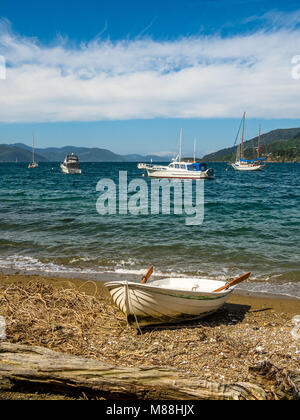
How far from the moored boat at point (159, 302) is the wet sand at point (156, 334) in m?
0.21

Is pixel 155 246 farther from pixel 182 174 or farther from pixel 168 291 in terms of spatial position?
pixel 182 174

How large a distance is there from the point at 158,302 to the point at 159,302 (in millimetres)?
20

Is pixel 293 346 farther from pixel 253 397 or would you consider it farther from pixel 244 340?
pixel 253 397

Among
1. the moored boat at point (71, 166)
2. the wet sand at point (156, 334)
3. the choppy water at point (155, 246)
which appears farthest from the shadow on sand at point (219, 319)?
the moored boat at point (71, 166)

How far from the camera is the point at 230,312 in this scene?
747 cm

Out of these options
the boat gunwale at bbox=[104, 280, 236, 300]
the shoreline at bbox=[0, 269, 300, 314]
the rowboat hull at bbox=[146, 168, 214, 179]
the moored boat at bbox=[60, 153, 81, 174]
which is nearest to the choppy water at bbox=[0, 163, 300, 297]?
the shoreline at bbox=[0, 269, 300, 314]

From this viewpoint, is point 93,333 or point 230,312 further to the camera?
point 230,312

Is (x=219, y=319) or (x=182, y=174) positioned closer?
(x=219, y=319)

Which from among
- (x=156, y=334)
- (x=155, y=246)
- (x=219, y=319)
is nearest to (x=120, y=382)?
(x=156, y=334)

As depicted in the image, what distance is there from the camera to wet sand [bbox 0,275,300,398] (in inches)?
193

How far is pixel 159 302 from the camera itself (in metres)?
5.97
